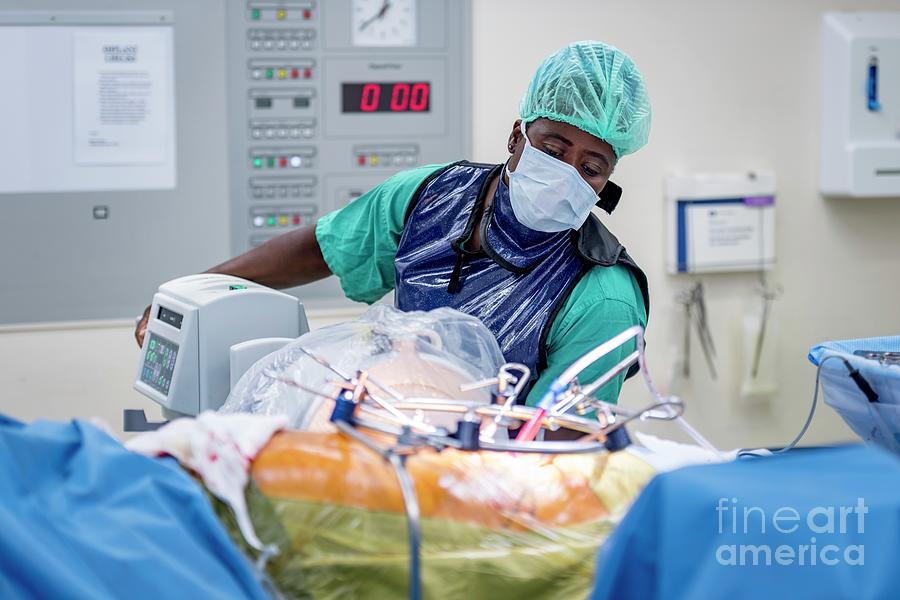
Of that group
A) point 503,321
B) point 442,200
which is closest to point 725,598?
point 503,321

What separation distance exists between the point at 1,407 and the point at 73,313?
317mm

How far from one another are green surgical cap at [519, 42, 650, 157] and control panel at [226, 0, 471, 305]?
46.7 inches

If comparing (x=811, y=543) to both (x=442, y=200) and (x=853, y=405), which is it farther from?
(x=442, y=200)

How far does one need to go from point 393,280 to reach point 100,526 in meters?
1.15

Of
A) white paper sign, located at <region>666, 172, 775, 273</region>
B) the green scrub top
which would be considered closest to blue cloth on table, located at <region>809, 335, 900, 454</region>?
the green scrub top

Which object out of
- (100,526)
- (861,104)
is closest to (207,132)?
(861,104)

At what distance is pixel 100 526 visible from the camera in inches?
27.8

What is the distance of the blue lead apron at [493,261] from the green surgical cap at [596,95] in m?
0.16

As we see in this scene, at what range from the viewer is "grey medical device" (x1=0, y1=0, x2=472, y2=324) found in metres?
2.53

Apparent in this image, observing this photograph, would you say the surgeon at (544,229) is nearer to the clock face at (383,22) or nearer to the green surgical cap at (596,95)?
the green surgical cap at (596,95)

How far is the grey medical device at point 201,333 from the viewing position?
1.49 m

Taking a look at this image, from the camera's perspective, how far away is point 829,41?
2.89 meters

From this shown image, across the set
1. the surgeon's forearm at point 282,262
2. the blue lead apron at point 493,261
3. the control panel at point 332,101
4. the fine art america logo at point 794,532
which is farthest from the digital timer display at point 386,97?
the fine art america logo at point 794,532

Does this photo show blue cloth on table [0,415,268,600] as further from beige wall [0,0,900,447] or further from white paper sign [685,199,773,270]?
white paper sign [685,199,773,270]
